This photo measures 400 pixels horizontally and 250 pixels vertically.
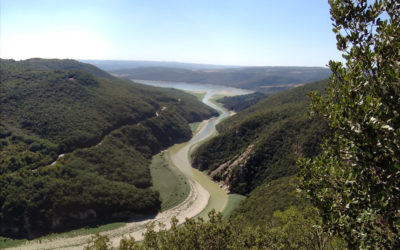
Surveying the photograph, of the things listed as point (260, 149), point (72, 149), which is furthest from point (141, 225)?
point (260, 149)

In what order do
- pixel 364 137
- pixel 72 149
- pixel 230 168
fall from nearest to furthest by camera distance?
1. pixel 364 137
2. pixel 72 149
3. pixel 230 168

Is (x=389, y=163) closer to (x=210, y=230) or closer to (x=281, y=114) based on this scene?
(x=210, y=230)

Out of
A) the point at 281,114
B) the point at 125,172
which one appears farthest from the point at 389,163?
the point at 281,114

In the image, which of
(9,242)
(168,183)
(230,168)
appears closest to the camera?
(9,242)

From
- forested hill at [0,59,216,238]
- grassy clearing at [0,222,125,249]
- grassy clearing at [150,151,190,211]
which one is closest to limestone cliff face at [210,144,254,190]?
grassy clearing at [150,151,190,211]

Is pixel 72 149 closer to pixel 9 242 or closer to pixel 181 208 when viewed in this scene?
pixel 9 242

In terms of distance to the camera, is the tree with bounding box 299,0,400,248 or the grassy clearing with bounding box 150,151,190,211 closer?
the tree with bounding box 299,0,400,248

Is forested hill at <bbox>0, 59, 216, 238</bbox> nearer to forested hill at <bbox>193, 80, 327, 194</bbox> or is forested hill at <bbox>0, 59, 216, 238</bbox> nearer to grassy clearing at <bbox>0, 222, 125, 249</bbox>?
grassy clearing at <bbox>0, 222, 125, 249</bbox>
